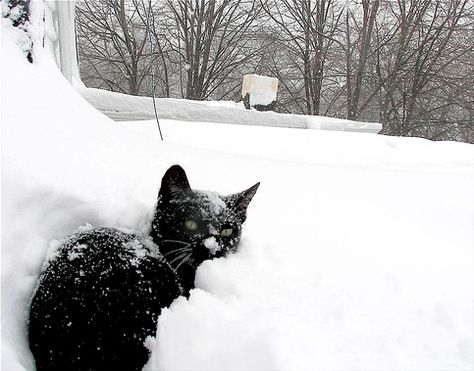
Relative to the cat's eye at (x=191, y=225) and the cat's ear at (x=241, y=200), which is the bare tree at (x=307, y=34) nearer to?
the cat's ear at (x=241, y=200)

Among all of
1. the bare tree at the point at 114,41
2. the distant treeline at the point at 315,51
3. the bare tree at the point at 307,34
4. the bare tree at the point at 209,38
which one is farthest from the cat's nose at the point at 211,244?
the bare tree at the point at 307,34

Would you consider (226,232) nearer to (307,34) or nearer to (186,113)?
(186,113)

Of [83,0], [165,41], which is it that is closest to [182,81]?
[165,41]

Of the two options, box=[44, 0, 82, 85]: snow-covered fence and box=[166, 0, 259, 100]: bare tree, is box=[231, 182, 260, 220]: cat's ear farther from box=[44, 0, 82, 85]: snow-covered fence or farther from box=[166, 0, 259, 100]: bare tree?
box=[166, 0, 259, 100]: bare tree

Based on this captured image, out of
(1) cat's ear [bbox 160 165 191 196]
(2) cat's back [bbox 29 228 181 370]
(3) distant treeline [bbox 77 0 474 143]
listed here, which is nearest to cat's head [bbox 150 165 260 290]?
(1) cat's ear [bbox 160 165 191 196]

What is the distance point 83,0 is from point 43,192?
39.7 ft

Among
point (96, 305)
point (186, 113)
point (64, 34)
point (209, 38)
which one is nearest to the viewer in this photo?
point (96, 305)

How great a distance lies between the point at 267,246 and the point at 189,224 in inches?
12.1

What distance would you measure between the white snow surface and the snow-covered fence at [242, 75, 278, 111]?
4.53 metres

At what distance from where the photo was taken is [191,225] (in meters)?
1.41

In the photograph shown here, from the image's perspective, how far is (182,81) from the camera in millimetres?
13055

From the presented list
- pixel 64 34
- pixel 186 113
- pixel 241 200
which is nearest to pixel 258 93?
pixel 186 113

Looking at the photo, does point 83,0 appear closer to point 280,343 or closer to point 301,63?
point 301,63

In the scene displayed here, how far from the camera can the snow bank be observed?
5.08 metres
